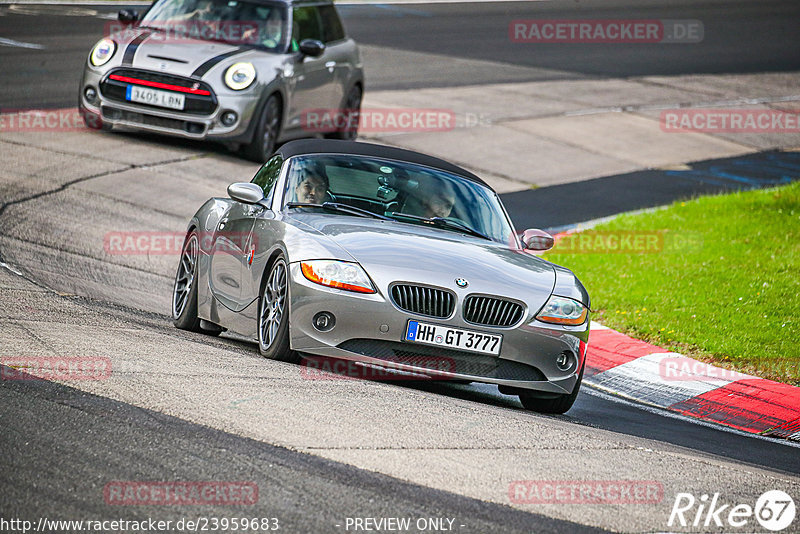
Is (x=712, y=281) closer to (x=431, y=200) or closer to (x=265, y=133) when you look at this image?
(x=431, y=200)

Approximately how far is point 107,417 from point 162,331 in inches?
115

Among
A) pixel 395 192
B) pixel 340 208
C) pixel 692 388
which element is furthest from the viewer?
pixel 692 388

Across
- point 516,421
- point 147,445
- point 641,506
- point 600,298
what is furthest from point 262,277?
point 600,298

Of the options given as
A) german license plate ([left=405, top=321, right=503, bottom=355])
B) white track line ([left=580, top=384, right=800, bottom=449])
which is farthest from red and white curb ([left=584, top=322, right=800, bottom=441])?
german license plate ([left=405, top=321, right=503, bottom=355])

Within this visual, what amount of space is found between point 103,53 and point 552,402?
9.79m

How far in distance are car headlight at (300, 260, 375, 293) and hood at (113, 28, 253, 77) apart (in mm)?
8524

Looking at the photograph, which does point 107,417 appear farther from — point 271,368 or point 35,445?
point 271,368

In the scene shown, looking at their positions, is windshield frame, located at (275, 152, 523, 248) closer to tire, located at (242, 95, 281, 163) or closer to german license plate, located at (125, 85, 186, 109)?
german license plate, located at (125, 85, 186, 109)

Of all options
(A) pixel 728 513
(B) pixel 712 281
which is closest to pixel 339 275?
(A) pixel 728 513

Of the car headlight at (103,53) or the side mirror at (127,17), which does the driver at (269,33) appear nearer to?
the side mirror at (127,17)

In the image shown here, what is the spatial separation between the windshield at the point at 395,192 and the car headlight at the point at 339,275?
1175mm

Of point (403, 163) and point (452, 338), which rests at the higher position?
point (403, 163)

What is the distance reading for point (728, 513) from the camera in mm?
5227

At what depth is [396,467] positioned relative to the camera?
17.5 feet
